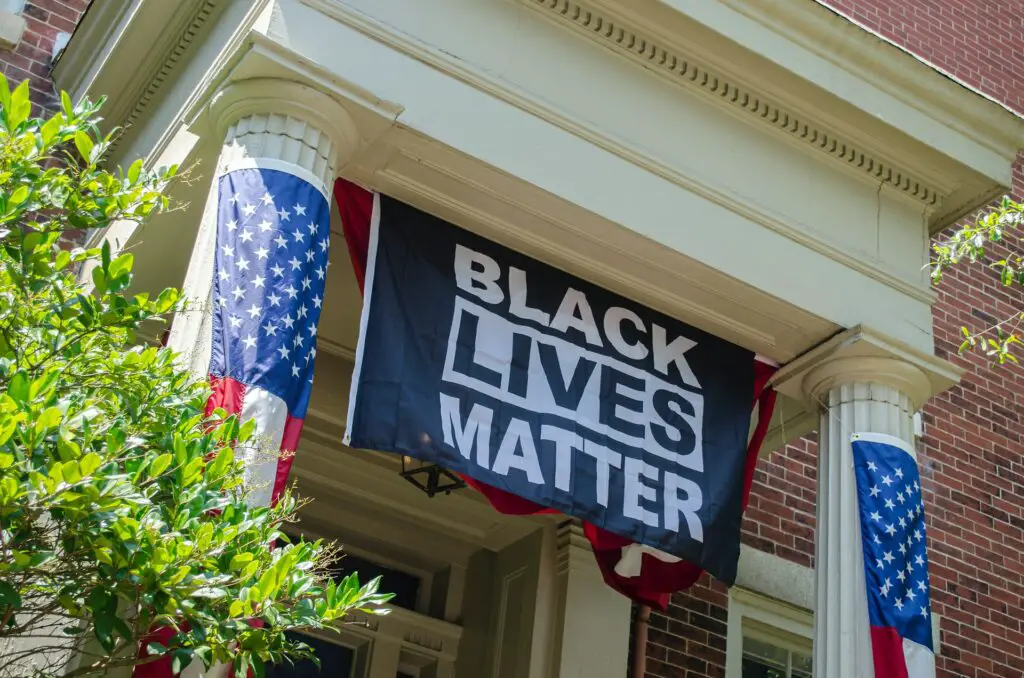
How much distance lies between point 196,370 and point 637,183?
3.04m

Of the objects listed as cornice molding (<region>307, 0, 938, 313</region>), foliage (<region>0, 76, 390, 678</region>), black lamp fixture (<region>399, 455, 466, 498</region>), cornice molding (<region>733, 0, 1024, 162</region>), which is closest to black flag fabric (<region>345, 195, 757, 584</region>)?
cornice molding (<region>307, 0, 938, 313</region>)

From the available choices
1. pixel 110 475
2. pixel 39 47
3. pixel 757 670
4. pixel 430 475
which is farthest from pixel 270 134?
pixel 757 670

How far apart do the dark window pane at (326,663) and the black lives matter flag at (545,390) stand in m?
2.73

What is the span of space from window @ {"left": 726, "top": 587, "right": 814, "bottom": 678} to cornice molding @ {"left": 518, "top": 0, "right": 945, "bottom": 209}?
3556 millimetres

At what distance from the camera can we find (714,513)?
8273 mm

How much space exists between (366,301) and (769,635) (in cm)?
526

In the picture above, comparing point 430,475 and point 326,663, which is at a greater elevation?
point 430,475

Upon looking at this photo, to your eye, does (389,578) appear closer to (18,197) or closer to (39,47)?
(39,47)

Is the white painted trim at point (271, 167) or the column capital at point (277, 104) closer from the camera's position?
the white painted trim at point (271, 167)

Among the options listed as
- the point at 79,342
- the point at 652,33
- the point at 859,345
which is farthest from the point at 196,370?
the point at 859,345

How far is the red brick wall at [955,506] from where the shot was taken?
10602 millimetres

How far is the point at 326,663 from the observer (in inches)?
405

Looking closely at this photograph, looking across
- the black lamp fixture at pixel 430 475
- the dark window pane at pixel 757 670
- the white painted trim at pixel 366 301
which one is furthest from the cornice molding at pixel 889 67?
the dark window pane at pixel 757 670

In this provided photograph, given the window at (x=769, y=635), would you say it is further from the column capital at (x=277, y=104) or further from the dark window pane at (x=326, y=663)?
the column capital at (x=277, y=104)
